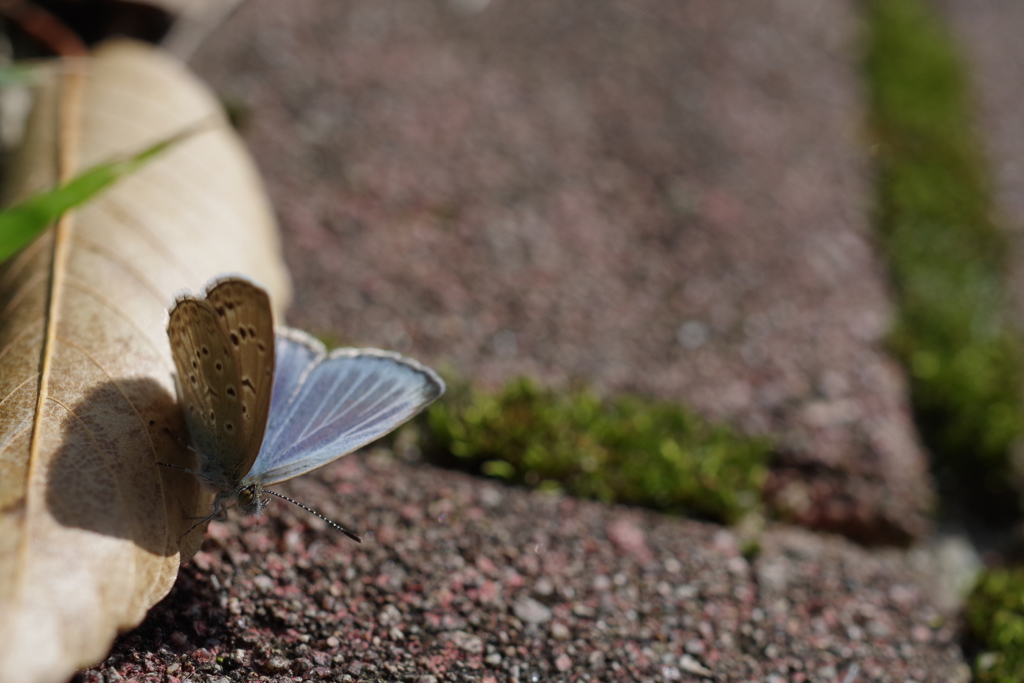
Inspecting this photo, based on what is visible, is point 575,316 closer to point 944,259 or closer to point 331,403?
point 331,403

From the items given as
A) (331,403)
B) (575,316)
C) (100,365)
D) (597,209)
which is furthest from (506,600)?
(597,209)

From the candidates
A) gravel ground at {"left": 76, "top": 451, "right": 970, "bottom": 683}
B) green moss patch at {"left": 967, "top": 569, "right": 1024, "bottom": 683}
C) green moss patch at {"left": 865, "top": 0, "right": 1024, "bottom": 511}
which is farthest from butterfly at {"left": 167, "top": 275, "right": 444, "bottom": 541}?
green moss patch at {"left": 865, "top": 0, "right": 1024, "bottom": 511}

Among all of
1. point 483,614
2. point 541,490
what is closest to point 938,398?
point 541,490

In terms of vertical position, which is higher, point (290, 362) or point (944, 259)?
point (944, 259)

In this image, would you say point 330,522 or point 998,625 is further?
point 998,625

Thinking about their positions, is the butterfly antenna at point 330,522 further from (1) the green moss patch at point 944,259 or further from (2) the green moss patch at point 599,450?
(1) the green moss patch at point 944,259

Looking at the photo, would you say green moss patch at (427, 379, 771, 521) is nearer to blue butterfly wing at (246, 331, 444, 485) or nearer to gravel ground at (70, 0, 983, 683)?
gravel ground at (70, 0, 983, 683)
